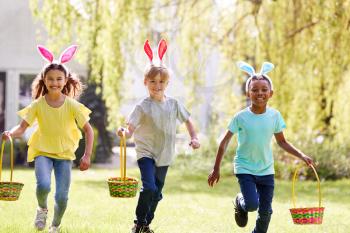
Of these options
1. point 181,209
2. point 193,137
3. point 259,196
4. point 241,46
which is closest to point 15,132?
point 193,137

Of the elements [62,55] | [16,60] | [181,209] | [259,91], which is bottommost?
[181,209]

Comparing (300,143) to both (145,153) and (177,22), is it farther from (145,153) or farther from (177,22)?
(145,153)

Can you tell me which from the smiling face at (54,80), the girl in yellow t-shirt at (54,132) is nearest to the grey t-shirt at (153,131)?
the girl in yellow t-shirt at (54,132)

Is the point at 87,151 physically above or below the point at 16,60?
below

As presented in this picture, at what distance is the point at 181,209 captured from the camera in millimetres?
10344

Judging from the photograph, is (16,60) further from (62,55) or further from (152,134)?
(152,134)

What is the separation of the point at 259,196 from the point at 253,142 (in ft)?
1.50

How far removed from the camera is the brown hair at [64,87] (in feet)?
22.6

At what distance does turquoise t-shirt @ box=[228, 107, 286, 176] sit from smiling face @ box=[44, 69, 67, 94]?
4.92 feet

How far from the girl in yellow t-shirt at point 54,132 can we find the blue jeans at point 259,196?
1.35 meters

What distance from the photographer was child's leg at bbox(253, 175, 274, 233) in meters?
6.60

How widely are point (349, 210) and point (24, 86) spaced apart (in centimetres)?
1252

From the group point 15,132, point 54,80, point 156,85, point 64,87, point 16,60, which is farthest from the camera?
point 16,60

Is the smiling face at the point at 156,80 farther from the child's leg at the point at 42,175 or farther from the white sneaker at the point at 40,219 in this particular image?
the white sneaker at the point at 40,219
